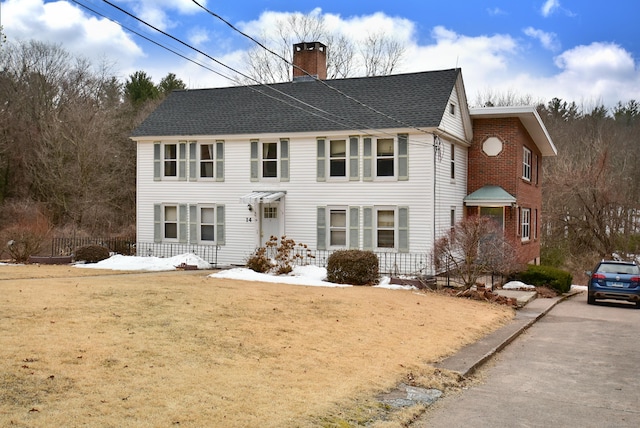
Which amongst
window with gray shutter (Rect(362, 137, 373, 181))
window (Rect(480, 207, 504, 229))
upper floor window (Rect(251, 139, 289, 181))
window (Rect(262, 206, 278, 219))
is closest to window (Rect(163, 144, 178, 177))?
upper floor window (Rect(251, 139, 289, 181))

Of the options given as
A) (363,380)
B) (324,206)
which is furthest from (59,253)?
(363,380)

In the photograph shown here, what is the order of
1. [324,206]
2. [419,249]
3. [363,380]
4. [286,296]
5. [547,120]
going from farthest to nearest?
[547,120] < [324,206] < [419,249] < [286,296] < [363,380]

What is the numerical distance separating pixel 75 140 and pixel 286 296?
30376 millimetres

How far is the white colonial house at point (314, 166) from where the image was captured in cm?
2431

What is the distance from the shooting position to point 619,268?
22562mm

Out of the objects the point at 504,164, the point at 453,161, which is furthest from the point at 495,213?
the point at 453,161

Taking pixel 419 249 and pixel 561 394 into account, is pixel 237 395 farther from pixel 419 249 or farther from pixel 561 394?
pixel 419 249

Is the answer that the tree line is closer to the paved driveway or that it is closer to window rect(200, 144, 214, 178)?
window rect(200, 144, 214, 178)

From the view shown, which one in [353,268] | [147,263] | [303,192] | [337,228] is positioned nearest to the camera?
[353,268]

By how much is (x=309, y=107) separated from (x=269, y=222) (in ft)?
16.6

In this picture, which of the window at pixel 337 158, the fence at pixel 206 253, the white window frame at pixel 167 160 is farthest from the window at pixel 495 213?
the white window frame at pixel 167 160

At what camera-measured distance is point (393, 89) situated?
26.7m

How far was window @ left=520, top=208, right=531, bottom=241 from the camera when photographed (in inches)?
1181

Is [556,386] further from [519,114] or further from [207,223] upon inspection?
[207,223]
